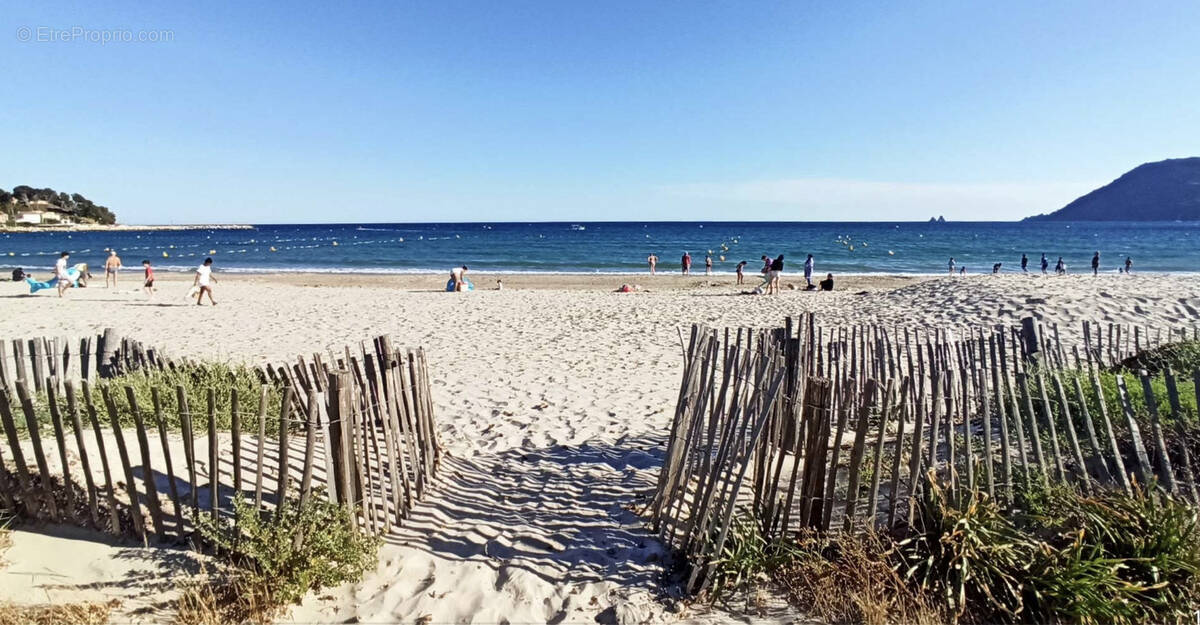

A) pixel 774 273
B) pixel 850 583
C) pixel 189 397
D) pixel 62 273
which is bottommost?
pixel 850 583

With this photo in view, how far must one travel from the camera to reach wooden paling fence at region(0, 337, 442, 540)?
10.5 feet

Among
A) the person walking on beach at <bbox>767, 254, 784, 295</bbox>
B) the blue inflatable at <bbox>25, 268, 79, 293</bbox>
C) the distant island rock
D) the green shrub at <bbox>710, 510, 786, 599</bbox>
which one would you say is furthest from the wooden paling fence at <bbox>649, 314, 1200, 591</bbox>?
the distant island rock

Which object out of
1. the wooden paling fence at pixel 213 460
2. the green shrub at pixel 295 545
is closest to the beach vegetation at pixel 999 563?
the green shrub at pixel 295 545

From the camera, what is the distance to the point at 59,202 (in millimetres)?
106312

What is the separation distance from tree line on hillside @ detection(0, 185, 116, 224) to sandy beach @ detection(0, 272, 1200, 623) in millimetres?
109300

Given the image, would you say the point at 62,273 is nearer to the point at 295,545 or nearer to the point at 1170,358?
the point at 295,545

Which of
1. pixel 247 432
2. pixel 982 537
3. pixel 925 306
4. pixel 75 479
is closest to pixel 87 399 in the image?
pixel 75 479

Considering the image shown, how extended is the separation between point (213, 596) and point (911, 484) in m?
3.50

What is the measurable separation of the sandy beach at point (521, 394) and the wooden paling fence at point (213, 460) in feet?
0.72

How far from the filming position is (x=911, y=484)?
315 centimetres

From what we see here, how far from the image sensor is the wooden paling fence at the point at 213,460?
3.21 m

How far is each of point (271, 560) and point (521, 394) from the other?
4328 millimetres

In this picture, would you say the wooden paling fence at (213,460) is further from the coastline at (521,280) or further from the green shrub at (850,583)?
the coastline at (521,280)

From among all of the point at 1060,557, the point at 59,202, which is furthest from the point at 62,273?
the point at 59,202
